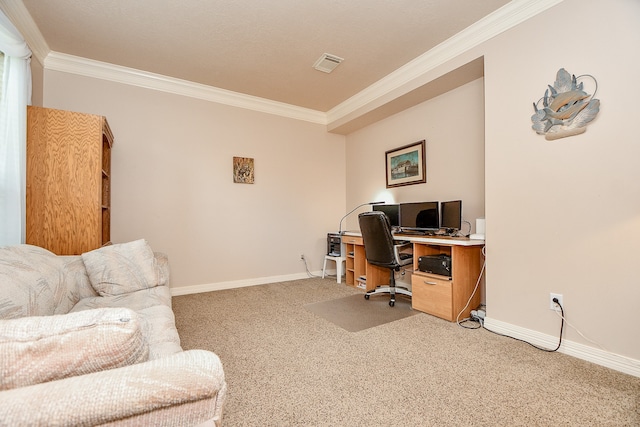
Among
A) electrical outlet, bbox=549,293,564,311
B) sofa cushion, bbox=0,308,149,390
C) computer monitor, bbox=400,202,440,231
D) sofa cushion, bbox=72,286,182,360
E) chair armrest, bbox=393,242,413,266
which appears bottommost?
electrical outlet, bbox=549,293,564,311

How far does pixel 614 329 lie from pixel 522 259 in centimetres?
63

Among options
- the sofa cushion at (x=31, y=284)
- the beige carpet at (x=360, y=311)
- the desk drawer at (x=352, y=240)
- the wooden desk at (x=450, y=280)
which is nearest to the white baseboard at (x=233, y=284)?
the desk drawer at (x=352, y=240)

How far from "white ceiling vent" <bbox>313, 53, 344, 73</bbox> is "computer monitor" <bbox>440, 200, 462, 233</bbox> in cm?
188

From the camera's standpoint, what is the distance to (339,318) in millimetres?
2691

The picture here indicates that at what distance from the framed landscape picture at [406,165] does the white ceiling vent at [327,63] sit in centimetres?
133

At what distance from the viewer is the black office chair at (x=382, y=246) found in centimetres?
292

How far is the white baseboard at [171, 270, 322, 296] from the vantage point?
3561 mm

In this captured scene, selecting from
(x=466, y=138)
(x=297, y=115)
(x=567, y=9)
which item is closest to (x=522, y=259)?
(x=466, y=138)

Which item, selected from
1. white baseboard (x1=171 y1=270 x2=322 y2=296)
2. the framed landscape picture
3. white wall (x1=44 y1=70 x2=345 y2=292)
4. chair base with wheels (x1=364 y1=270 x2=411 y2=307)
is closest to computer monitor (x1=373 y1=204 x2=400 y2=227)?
the framed landscape picture

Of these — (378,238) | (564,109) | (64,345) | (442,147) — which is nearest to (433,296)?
(378,238)

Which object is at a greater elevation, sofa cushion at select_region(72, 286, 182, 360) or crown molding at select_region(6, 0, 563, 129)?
crown molding at select_region(6, 0, 563, 129)

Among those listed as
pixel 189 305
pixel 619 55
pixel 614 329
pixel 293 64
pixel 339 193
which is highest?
pixel 293 64

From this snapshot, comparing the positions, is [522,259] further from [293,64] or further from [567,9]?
[293,64]

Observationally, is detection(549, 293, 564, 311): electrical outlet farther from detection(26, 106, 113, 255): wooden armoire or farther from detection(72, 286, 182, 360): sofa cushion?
detection(26, 106, 113, 255): wooden armoire
